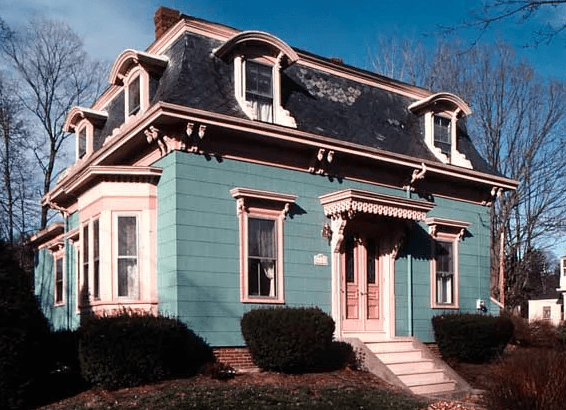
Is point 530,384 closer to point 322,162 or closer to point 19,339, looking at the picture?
point 19,339

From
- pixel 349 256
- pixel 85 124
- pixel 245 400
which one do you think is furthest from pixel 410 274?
pixel 85 124

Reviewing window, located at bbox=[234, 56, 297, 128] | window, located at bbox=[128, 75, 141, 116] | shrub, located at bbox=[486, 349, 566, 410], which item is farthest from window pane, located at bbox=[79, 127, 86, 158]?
shrub, located at bbox=[486, 349, 566, 410]

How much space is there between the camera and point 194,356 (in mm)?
12500

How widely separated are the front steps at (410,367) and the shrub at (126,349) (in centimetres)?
415

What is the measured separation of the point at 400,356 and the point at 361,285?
1874mm

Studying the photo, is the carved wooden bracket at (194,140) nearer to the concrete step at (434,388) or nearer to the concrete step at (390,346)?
the concrete step at (390,346)

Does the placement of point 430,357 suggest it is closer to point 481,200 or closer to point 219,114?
point 481,200

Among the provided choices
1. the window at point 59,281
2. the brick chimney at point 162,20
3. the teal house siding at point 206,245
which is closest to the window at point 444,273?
the teal house siding at point 206,245

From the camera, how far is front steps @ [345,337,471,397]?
13.2 m

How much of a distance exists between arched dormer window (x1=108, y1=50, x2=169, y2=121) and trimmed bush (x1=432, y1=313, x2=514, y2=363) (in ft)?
29.6

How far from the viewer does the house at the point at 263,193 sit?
42.7 ft

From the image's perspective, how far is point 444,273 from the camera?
685 inches

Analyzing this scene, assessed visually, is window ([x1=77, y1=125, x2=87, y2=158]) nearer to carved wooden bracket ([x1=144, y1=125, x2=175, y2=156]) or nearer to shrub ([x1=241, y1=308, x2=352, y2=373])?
carved wooden bracket ([x1=144, y1=125, x2=175, y2=156])

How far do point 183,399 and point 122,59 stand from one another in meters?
8.45
